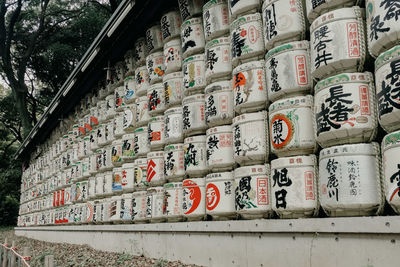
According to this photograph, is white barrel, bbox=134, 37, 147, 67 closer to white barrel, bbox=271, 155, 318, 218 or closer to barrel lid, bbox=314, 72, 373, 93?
white barrel, bbox=271, 155, 318, 218

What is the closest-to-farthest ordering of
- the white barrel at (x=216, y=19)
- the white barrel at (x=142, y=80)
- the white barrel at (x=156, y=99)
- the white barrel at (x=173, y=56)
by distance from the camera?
the white barrel at (x=216, y=19)
the white barrel at (x=173, y=56)
the white barrel at (x=156, y=99)
the white barrel at (x=142, y=80)

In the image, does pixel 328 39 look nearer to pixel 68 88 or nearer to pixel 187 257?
pixel 187 257

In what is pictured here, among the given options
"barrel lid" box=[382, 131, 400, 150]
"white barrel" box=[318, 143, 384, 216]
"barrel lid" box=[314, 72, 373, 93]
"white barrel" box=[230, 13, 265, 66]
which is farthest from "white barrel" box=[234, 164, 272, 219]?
"barrel lid" box=[382, 131, 400, 150]

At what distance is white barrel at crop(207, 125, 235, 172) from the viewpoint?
551 cm

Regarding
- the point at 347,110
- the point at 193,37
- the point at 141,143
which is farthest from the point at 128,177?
the point at 347,110

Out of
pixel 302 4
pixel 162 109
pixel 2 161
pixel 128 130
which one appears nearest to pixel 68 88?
pixel 128 130

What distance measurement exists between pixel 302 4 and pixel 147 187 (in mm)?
4574

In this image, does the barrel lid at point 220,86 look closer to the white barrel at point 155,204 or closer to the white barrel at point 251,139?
the white barrel at point 251,139

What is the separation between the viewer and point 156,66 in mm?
7707

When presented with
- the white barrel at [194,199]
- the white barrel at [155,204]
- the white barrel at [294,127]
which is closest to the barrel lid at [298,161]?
the white barrel at [294,127]

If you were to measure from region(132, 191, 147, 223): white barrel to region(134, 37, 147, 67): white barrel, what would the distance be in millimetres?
2904

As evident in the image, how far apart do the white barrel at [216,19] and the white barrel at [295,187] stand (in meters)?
2.45

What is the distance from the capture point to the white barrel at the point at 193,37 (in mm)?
6477

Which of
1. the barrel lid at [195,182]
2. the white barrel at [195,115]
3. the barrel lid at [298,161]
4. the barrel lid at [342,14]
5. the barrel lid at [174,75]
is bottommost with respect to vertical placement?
the barrel lid at [195,182]
